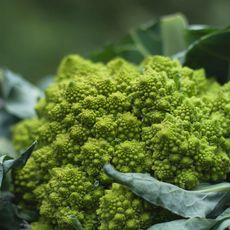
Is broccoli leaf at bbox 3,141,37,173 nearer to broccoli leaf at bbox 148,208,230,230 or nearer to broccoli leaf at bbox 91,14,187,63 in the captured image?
broccoli leaf at bbox 148,208,230,230

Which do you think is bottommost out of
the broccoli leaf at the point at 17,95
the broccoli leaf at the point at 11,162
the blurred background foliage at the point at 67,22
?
the broccoli leaf at the point at 11,162

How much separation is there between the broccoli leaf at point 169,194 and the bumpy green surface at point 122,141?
0.03m

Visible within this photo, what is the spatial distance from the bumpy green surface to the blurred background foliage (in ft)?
6.66

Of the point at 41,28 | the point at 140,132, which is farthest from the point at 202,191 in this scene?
the point at 41,28

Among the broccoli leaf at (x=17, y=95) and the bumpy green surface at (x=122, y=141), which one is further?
the broccoli leaf at (x=17, y=95)

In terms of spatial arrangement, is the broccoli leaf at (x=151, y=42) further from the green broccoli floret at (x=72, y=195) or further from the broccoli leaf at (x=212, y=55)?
the green broccoli floret at (x=72, y=195)

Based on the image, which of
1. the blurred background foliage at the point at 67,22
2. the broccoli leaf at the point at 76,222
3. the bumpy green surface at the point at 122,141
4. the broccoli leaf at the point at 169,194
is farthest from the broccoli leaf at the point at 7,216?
the blurred background foliage at the point at 67,22

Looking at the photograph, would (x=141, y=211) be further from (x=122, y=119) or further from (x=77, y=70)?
(x=77, y=70)

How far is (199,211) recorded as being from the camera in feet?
3.34

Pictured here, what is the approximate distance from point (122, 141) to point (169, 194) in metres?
0.16

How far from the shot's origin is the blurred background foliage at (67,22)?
3.24 m

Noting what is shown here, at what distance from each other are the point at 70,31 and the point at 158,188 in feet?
8.41

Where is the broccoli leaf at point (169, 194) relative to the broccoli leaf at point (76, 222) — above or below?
above

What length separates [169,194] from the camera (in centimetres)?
100
